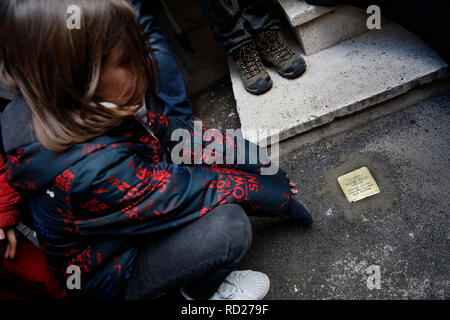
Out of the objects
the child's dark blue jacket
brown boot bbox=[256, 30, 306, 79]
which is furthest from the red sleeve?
brown boot bbox=[256, 30, 306, 79]

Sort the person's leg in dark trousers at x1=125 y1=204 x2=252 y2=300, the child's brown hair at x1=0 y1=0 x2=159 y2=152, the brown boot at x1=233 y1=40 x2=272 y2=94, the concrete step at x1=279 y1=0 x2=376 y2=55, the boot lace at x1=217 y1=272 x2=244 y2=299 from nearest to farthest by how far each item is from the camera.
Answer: the child's brown hair at x1=0 y1=0 x2=159 y2=152 → the person's leg in dark trousers at x1=125 y1=204 x2=252 y2=300 → the boot lace at x1=217 y1=272 x2=244 y2=299 → the concrete step at x1=279 y1=0 x2=376 y2=55 → the brown boot at x1=233 y1=40 x2=272 y2=94

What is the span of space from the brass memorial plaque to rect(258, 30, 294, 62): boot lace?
747 millimetres

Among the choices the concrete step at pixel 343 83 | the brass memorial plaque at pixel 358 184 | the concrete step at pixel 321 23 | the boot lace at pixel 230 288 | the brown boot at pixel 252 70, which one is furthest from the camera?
the brown boot at pixel 252 70

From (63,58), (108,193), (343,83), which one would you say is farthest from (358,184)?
(63,58)

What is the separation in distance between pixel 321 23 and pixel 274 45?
27 cm

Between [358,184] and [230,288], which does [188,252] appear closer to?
[230,288]

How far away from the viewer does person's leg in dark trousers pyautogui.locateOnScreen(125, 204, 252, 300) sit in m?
1.10

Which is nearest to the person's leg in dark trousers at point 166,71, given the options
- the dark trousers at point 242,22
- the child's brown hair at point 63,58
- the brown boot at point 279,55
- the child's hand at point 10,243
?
the dark trousers at point 242,22

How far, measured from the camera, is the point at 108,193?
0.95 metres

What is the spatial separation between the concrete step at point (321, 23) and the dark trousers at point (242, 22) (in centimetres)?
10

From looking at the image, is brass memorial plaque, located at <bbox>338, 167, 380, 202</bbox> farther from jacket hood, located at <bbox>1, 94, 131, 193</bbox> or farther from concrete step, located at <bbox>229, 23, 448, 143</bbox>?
jacket hood, located at <bbox>1, 94, 131, 193</bbox>

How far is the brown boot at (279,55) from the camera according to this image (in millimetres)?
1807

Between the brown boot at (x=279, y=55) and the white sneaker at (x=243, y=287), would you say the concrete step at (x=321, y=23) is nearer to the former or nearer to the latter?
the brown boot at (x=279, y=55)

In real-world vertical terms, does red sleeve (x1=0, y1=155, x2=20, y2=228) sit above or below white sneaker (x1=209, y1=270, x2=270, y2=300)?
above
